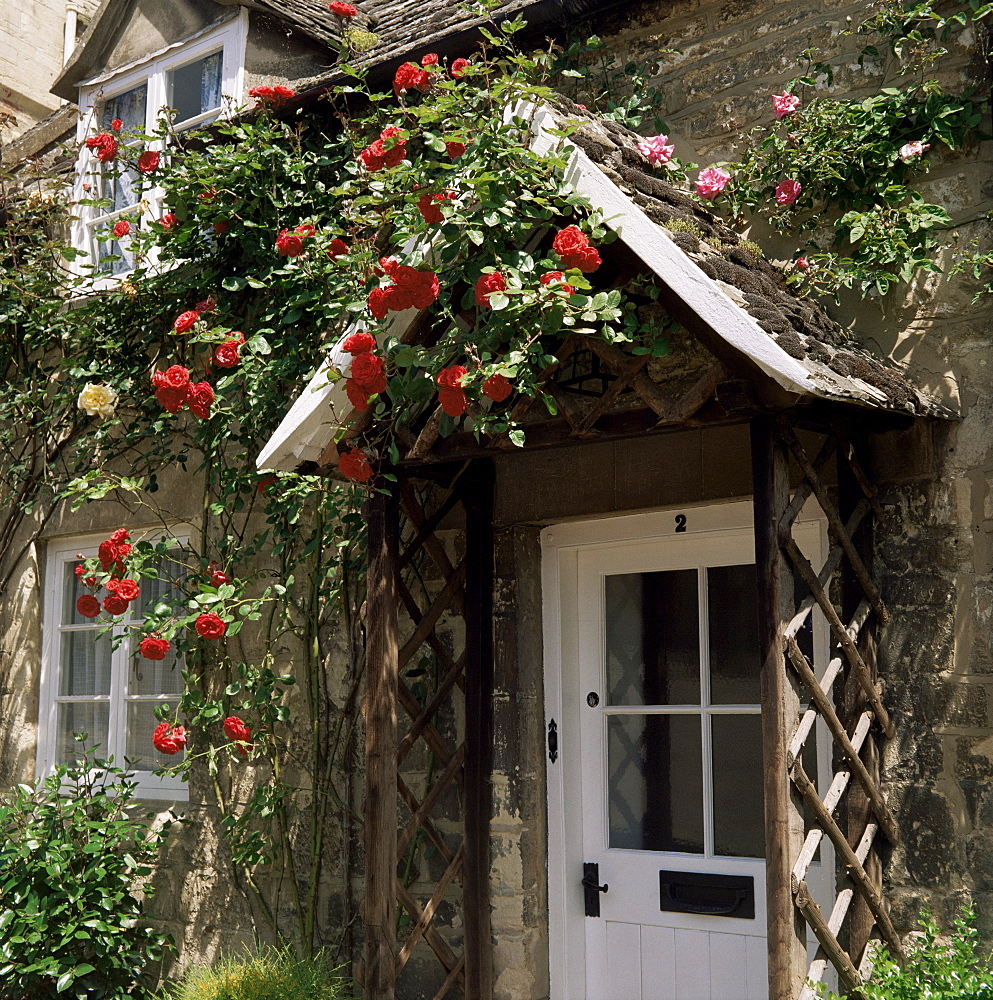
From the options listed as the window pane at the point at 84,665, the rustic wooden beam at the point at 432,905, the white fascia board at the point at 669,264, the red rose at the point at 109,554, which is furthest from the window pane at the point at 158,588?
the white fascia board at the point at 669,264

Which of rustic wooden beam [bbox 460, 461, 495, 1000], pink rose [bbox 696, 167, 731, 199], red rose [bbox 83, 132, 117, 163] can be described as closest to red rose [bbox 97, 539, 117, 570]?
rustic wooden beam [bbox 460, 461, 495, 1000]

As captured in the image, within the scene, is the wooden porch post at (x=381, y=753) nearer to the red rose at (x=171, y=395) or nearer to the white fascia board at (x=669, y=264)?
the red rose at (x=171, y=395)

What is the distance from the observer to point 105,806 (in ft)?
19.5

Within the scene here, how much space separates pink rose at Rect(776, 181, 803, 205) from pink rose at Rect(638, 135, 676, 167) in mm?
465

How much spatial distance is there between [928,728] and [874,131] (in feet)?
7.02

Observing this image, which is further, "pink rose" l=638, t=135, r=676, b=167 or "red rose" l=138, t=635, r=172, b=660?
"red rose" l=138, t=635, r=172, b=660

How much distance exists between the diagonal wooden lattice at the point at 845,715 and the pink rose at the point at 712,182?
46.9 inches

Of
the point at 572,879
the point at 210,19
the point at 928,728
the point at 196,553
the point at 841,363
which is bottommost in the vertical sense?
the point at 572,879

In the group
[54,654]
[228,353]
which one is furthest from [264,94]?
[54,654]

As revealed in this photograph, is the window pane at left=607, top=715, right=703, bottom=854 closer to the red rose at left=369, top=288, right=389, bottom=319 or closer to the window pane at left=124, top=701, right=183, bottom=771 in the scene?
the red rose at left=369, top=288, right=389, bottom=319

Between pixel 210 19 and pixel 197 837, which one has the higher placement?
pixel 210 19

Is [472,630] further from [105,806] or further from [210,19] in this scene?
[210,19]

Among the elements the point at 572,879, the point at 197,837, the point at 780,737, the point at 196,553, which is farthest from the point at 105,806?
the point at 780,737

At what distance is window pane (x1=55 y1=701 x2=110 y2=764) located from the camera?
6688 millimetres
